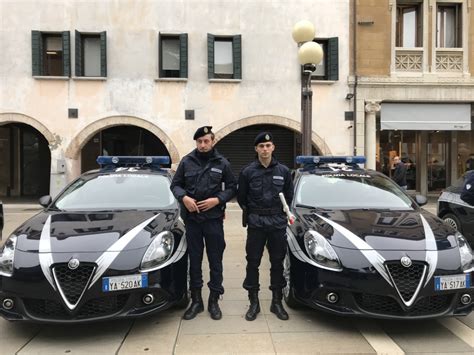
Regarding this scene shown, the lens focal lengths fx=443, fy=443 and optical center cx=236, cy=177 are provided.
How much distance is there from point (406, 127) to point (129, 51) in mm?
9995

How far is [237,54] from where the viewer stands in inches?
595

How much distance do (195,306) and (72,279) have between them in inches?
52.3

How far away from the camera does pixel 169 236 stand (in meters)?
4.25

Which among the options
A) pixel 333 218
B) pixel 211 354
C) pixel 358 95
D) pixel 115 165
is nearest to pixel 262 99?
pixel 358 95

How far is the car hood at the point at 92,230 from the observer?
3.87m

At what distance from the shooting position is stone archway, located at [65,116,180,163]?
1507 centimetres

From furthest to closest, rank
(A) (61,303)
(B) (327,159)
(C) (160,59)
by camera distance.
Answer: (C) (160,59) < (B) (327,159) < (A) (61,303)

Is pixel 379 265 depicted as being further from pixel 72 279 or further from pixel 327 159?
pixel 327 159

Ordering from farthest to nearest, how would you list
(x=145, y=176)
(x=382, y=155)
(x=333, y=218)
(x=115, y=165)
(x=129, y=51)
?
(x=382, y=155), (x=129, y=51), (x=115, y=165), (x=145, y=176), (x=333, y=218)

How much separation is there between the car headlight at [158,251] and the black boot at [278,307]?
46.8 inches

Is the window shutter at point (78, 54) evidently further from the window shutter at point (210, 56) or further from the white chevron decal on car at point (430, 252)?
the white chevron decal on car at point (430, 252)

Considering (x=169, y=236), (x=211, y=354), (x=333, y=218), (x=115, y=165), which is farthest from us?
(x=115, y=165)

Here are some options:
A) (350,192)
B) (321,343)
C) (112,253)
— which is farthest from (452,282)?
(112,253)

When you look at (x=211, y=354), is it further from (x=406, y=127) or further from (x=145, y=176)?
(x=406, y=127)
